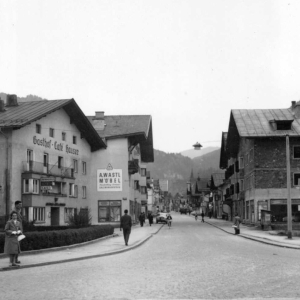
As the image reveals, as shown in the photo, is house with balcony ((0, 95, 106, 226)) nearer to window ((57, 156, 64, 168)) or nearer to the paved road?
window ((57, 156, 64, 168))

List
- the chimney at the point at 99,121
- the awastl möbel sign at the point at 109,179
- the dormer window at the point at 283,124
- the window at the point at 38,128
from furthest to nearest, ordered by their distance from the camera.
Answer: the chimney at the point at 99,121 → the awastl möbel sign at the point at 109,179 → the dormer window at the point at 283,124 → the window at the point at 38,128

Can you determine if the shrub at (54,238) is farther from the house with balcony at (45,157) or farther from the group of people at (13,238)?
the house with balcony at (45,157)

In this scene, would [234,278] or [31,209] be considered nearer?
[234,278]

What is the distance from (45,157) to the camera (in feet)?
156

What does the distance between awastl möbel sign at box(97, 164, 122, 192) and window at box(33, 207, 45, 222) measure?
13342mm

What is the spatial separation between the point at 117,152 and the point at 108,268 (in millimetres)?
42958

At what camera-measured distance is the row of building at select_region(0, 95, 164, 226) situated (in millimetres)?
42094

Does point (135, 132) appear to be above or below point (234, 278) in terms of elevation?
above

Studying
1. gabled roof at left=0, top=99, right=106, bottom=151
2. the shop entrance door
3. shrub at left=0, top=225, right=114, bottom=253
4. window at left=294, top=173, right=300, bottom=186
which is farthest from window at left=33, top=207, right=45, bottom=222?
window at left=294, top=173, right=300, bottom=186

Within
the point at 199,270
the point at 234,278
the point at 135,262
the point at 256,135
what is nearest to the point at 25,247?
the point at 135,262

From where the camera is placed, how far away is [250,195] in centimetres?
5634

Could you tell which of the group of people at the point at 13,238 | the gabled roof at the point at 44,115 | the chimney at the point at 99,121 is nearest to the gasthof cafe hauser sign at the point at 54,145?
the gabled roof at the point at 44,115

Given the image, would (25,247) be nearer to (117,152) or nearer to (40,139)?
(40,139)

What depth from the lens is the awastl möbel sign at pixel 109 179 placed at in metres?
58.3
